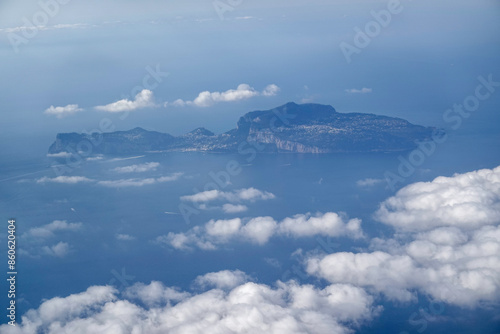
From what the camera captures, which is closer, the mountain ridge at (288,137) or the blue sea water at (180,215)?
the blue sea water at (180,215)

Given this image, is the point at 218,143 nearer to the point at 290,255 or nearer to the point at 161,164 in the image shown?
the point at 161,164

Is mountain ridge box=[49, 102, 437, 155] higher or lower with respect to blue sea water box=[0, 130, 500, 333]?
higher

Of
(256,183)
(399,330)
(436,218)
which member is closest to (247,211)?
(256,183)

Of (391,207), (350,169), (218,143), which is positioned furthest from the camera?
(218,143)

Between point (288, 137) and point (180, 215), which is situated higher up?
point (288, 137)

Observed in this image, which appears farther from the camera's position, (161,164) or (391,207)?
(161,164)

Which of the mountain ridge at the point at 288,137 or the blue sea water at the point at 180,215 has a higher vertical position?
the mountain ridge at the point at 288,137

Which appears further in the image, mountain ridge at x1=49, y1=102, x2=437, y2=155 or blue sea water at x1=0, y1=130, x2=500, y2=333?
mountain ridge at x1=49, y1=102, x2=437, y2=155

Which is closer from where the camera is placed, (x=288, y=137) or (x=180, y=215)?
(x=180, y=215)
